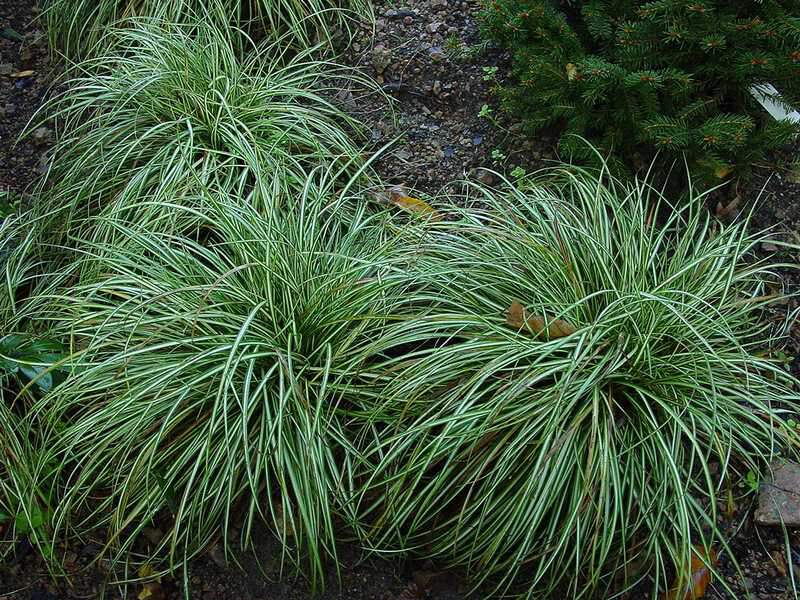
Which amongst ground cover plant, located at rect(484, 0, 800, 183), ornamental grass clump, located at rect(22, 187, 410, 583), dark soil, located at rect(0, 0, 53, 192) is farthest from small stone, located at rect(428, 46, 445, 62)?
dark soil, located at rect(0, 0, 53, 192)

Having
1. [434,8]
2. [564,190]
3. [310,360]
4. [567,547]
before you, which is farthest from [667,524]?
[434,8]

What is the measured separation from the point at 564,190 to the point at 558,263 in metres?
0.78

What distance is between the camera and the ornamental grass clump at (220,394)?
8.08ft

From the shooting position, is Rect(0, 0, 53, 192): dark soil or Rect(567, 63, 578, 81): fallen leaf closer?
Rect(567, 63, 578, 81): fallen leaf

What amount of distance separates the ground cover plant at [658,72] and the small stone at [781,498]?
1.09m

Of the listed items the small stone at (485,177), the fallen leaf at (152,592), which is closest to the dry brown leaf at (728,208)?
the small stone at (485,177)

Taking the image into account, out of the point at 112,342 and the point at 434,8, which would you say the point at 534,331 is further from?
the point at 434,8

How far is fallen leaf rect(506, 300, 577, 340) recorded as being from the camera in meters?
2.57

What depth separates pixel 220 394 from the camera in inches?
95.7

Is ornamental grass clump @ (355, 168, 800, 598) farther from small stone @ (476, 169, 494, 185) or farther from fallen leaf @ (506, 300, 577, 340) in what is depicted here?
small stone @ (476, 169, 494, 185)

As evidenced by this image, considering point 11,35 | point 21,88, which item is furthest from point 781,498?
point 11,35

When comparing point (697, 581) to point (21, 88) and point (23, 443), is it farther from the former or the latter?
point (21, 88)

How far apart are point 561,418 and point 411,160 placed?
1650 millimetres

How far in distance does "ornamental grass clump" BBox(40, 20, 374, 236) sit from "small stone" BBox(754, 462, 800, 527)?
6.24 ft
